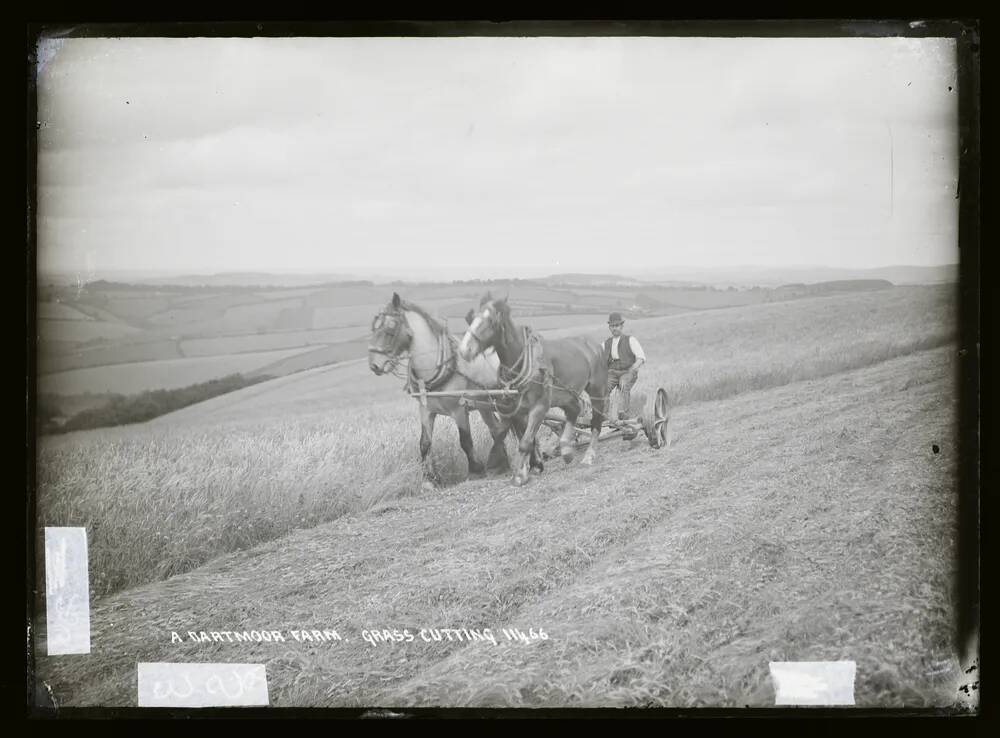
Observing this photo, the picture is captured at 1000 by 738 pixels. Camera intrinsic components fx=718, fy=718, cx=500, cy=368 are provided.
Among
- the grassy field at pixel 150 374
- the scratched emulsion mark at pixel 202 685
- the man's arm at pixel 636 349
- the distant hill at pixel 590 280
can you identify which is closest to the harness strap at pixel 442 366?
the distant hill at pixel 590 280

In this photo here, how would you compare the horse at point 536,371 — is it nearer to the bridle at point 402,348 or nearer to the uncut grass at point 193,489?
the bridle at point 402,348

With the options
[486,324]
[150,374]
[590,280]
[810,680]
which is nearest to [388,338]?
Result: [486,324]

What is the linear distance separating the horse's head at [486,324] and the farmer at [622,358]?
488mm

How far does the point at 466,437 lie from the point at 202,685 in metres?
1.61

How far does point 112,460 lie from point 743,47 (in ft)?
11.1

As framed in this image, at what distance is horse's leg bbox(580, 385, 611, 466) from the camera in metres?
3.39

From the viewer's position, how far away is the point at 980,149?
10.6ft

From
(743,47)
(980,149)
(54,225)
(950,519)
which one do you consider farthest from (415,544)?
(980,149)

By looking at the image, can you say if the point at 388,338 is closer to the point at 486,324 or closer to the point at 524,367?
the point at 486,324

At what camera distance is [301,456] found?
330cm

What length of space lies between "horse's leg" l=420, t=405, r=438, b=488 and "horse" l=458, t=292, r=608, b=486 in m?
0.32

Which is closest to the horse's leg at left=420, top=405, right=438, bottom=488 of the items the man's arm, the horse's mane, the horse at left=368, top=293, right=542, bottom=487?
the horse at left=368, top=293, right=542, bottom=487

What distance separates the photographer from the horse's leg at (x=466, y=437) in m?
3.34

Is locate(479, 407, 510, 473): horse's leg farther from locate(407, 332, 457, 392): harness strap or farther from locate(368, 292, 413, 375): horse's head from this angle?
locate(368, 292, 413, 375): horse's head
